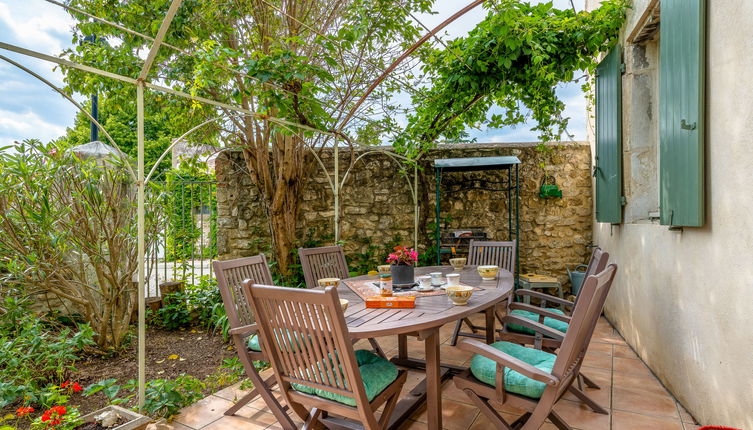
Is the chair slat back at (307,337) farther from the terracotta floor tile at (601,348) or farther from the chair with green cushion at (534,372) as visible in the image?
the terracotta floor tile at (601,348)

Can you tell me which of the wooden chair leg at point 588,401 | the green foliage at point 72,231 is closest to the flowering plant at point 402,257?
the wooden chair leg at point 588,401

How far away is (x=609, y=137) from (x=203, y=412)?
13.6ft

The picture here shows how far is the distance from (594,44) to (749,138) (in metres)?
2.67

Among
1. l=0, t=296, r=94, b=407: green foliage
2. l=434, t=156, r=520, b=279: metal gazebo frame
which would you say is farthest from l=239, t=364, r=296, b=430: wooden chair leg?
l=434, t=156, r=520, b=279: metal gazebo frame

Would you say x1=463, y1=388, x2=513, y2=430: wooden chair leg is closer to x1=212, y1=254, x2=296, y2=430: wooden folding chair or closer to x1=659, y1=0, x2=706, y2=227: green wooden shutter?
x1=212, y1=254, x2=296, y2=430: wooden folding chair

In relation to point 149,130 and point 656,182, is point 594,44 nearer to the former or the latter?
point 656,182

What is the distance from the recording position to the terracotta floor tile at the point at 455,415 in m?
2.24

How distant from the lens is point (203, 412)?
2.44 metres

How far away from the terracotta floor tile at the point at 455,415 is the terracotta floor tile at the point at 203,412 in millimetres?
1181

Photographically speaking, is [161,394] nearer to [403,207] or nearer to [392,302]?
[392,302]

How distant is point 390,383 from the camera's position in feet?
6.02

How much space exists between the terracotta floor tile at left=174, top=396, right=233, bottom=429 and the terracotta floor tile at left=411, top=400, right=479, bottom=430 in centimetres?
118

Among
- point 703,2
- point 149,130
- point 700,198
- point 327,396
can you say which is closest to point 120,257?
point 327,396

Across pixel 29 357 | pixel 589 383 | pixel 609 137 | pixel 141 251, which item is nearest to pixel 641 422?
pixel 589 383
